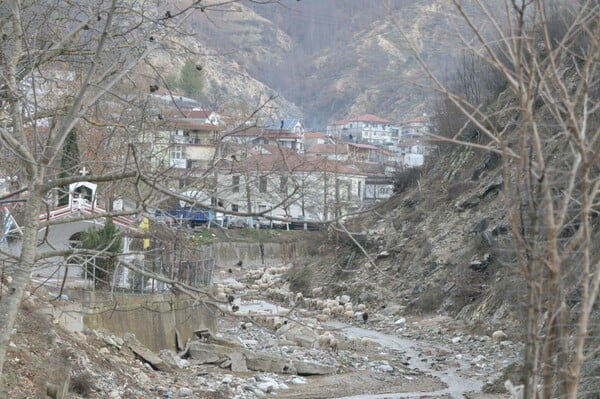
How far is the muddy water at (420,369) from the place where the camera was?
22250mm

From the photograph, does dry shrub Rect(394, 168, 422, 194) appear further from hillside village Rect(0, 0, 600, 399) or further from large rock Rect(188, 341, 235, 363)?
large rock Rect(188, 341, 235, 363)

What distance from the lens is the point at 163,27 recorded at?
7887 millimetres

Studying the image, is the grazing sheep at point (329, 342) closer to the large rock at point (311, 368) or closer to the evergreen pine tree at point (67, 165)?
the large rock at point (311, 368)

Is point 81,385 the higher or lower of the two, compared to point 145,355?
higher

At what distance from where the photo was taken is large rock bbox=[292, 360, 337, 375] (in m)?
24.6

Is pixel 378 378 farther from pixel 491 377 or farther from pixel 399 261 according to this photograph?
pixel 399 261

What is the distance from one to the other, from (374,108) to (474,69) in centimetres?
11288

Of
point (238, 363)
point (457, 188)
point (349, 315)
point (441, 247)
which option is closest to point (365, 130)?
point (457, 188)

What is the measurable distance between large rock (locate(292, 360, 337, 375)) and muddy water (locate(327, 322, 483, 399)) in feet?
3.71

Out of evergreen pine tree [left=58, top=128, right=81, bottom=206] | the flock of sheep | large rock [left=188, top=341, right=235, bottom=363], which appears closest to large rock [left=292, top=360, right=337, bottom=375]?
the flock of sheep

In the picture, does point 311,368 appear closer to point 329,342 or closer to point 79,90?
point 329,342

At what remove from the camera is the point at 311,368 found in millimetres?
24875


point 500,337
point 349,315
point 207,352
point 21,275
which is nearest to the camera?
point 21,275

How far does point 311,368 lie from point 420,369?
11.6ft
